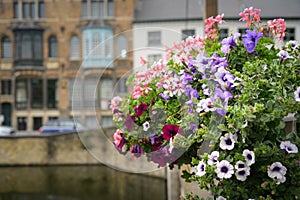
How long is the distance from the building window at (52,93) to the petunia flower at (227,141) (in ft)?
62.1

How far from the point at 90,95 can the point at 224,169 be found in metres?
0.84

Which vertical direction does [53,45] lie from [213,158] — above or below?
above

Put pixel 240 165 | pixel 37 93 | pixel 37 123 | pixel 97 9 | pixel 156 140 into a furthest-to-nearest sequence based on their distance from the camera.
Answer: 1. pixel 37 93
2. pixel 97 9
3. pixel 37 123
4. pixel 156 140
5. pixel 240 165

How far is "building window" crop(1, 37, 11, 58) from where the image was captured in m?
20.3

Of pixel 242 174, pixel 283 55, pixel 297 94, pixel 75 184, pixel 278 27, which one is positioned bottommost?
pixel 75 184

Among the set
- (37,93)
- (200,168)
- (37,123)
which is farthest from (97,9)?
(200,168)

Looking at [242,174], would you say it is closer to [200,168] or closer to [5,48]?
[200,168]

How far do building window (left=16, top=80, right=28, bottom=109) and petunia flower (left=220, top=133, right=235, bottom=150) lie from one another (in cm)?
1915

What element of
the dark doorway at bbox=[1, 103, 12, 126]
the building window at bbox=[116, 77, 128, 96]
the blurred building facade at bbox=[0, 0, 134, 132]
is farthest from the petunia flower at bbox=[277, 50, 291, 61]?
the dark doorway at bbox=[1, 103, 12, 126]

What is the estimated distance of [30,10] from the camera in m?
20.4

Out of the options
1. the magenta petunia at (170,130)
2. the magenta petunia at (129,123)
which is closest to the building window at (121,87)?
the magenta petunia at (129,123)

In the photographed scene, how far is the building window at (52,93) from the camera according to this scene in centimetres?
1991

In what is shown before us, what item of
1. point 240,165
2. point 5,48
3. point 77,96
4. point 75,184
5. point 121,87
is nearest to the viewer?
point 240,165

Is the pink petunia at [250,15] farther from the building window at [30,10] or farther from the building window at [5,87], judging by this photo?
the building window at [30,10]
